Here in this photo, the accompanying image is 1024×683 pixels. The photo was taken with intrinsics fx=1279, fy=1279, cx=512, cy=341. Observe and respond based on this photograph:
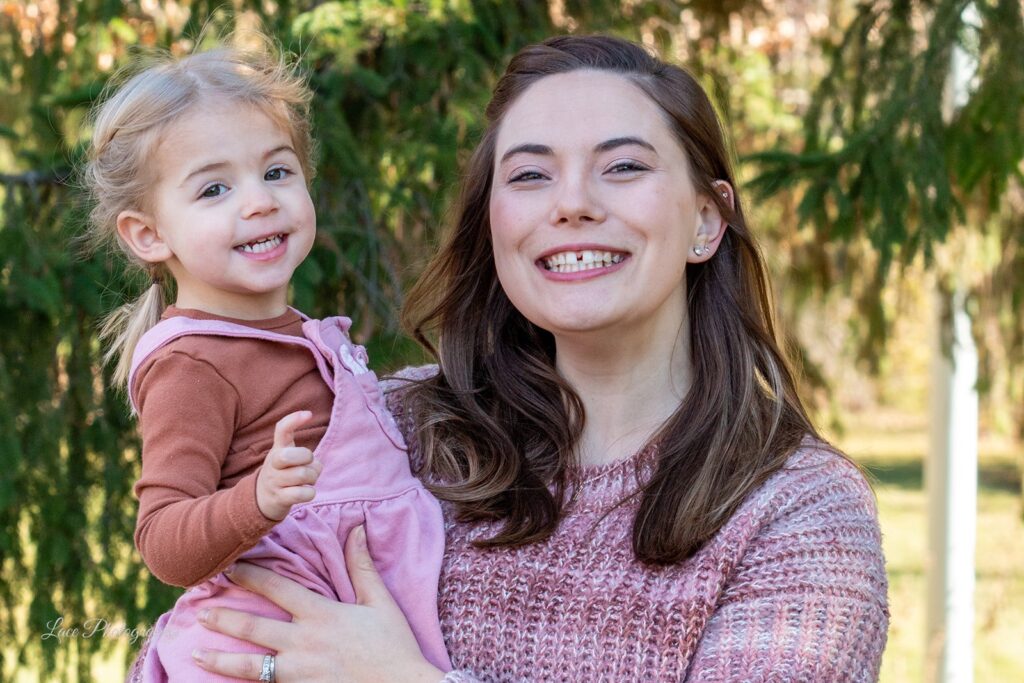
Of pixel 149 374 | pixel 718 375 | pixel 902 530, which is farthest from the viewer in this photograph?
pixel 902 530

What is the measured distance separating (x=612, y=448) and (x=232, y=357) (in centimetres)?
67

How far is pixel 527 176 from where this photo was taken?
2.16 m

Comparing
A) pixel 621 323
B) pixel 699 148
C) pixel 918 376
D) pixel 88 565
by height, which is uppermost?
pixel 699 148

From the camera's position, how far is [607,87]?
2178 mm

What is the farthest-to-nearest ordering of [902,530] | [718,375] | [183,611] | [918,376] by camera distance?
[918,376], [902,530], [718,375], [183,611]

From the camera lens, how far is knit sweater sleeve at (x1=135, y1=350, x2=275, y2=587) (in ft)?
5.55

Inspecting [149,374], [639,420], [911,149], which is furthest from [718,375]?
[911,149]

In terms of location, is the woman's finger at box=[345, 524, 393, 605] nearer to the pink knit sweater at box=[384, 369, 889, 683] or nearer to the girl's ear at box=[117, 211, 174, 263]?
the pink knit sweater at box=[384, 369, 889, 683]

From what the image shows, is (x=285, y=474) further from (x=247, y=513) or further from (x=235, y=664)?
(x=235, y=664)

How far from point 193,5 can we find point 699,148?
2.04 m

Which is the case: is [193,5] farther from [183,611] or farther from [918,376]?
[918,376]

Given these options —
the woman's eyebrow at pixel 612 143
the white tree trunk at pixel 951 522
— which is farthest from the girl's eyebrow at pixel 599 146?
the white tree trunk at pixel 951 522

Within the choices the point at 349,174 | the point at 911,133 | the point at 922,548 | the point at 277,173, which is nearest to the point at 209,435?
the point at 277,173

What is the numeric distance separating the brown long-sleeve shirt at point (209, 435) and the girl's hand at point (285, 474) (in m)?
0.02
